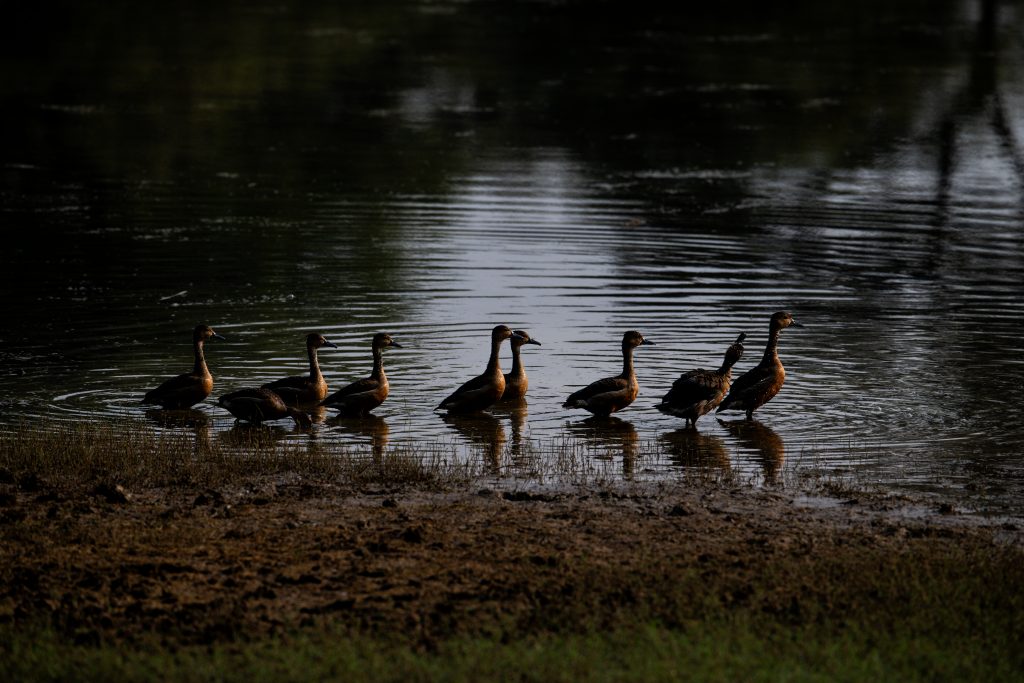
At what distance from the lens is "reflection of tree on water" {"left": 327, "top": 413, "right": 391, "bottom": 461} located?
1507 cm

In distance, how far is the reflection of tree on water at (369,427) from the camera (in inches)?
593

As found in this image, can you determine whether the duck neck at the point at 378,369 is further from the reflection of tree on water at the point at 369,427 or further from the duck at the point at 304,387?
the duck at the point at 304,387

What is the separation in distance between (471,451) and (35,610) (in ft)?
19.3

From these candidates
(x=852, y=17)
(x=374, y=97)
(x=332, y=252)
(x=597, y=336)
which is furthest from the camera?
Answer: (x=852, y=17)

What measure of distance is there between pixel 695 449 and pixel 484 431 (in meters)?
2.11

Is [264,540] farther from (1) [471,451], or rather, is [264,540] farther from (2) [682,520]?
(1) [471,451]

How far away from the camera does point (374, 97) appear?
44.7 m

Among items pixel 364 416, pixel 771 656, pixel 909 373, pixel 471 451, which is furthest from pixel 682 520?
pixel 909 373

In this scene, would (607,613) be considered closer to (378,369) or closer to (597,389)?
(597,389)

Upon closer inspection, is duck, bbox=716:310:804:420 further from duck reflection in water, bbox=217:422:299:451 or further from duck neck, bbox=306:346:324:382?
duck reflection in water, bbox=217:422:299:451

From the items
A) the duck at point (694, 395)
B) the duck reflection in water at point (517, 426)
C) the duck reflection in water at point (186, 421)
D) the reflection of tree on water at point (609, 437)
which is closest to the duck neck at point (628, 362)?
the reflection of tree on water at point (609, 437)

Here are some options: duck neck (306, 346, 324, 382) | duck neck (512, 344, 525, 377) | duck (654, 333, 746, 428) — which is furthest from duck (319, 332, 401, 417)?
duck (654, 333, 746, 428)

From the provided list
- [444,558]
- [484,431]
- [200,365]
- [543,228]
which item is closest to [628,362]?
[484,431]

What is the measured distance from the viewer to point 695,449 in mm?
14922
